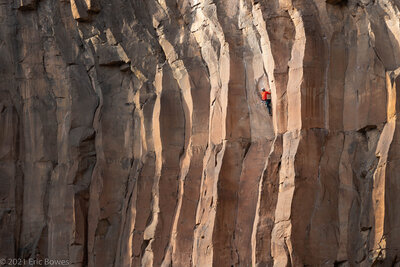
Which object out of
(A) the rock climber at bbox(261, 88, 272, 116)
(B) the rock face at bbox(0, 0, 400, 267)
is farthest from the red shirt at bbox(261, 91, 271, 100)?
(B) the rock face at bbox(0, 0, 400, 267)

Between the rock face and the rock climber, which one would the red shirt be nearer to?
the rock climber

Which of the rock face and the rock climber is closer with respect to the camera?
the rock face

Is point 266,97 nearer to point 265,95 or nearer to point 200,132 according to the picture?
point 265,95

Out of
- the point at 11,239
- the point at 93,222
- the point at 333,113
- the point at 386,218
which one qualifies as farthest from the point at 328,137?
the point at 11,239

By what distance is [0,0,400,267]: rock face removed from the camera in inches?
936

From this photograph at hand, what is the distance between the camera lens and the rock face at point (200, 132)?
2378 cm

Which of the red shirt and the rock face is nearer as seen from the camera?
the rock face

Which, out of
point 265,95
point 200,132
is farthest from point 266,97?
point 200,132

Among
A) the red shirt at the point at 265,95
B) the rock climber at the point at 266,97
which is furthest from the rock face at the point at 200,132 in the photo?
the red shirt at the point at 265,95

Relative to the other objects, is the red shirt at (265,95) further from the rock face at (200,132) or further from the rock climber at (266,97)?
the rock face at (200,132)

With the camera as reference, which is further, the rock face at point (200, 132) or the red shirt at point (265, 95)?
the red shirt at point (265, 95)

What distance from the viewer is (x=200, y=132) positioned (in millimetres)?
27562

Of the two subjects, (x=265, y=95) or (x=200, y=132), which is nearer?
(x=265, y=95)

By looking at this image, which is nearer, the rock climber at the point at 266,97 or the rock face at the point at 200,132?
the rock face at the point at 200,132
